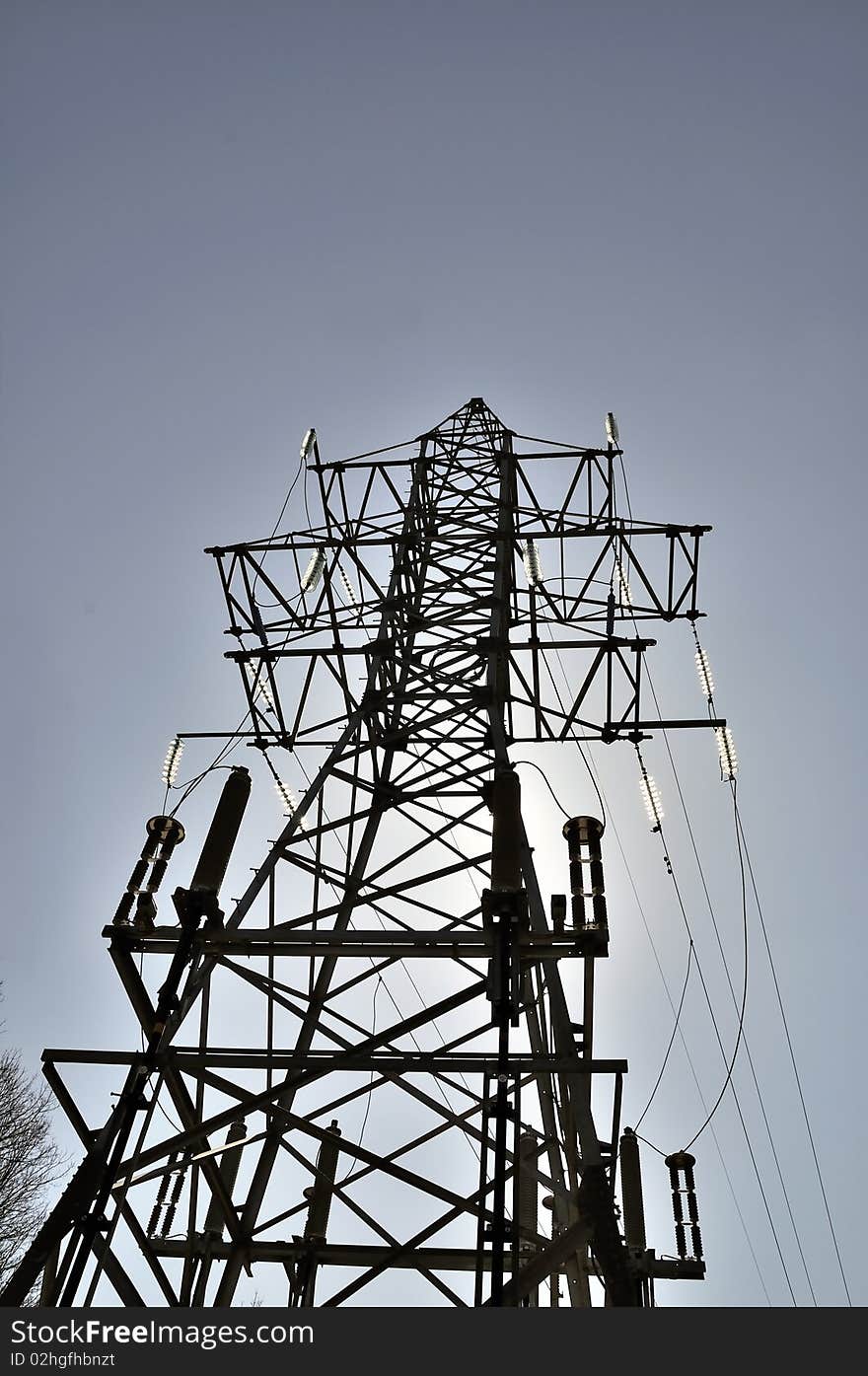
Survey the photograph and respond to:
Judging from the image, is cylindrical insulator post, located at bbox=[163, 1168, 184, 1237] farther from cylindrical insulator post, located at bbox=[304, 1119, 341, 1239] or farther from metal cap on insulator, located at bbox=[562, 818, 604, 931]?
metal cap on insulator, located at bbox=[562, 818, 604, 931]

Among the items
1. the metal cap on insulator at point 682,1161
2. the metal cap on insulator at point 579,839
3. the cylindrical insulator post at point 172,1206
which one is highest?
the metal cap on insulator at point 579,839

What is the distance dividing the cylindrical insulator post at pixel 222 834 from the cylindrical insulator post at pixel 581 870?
9.27 ft

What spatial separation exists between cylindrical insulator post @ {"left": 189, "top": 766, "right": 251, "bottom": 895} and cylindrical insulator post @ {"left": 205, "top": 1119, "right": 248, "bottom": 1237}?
7.92ft

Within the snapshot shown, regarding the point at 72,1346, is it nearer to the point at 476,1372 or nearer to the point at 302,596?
the point at 476,1372

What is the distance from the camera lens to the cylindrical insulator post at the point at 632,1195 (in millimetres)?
9148

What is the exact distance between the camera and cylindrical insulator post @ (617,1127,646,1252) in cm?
915

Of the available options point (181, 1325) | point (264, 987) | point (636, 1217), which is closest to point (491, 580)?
point (264, 987)

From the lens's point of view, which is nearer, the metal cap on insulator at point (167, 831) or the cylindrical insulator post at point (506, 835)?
the cylindrical insulator post at point (506, 835)

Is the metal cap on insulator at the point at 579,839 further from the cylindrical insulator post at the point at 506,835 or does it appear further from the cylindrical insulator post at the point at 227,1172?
the cylindrical insulator post at the point at 227,1172

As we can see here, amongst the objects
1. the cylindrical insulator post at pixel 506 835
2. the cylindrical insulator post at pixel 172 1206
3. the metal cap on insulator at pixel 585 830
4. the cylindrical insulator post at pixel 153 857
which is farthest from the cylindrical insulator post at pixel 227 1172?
the metal cap on insulator at pixel 585 830

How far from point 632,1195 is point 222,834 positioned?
535cm

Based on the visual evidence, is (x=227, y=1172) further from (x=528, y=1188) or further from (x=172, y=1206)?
(x=528, y=1188)

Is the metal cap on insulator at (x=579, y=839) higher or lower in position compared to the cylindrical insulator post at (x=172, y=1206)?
higher

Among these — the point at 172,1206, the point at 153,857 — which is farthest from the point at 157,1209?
the point at 153,857
